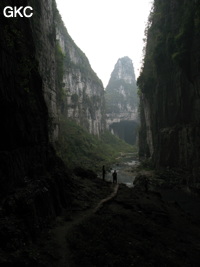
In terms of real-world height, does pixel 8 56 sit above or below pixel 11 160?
above

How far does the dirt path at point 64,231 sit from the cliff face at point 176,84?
20.2 metres

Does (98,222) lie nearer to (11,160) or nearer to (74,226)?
(74,226)

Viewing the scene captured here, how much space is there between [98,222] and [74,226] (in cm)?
213

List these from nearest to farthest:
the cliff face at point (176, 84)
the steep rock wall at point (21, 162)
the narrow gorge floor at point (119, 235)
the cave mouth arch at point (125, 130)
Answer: the steep rock wall at point (21, 162)
the narrow gorge floor at point (119, 235)
the cliff face at point (176, 84)
the cave mouth arch at point (125, 130)

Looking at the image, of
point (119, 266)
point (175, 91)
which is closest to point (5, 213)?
point (119, 266)

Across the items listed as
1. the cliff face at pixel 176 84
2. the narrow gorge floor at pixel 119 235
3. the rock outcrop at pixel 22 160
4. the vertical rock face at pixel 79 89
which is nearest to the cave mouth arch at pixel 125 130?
the vertical rock face at pixel 79 89

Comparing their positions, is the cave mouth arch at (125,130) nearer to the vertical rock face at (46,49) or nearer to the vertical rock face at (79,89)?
the vertical rock face at (79,89)

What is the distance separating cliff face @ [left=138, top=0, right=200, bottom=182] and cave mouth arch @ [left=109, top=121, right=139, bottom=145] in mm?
116875

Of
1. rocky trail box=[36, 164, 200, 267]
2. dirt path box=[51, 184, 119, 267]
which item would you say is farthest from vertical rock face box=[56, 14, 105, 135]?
dirt path box=[51, 184, 119, 267]

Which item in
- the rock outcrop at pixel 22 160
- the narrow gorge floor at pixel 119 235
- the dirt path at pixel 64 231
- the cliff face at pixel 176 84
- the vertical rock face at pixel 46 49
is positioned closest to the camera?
the dirt path at pixel 64 231

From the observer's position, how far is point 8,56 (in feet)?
50.8

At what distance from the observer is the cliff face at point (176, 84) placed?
35906mm

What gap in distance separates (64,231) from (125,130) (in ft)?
547

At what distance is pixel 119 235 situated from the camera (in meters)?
15.5
